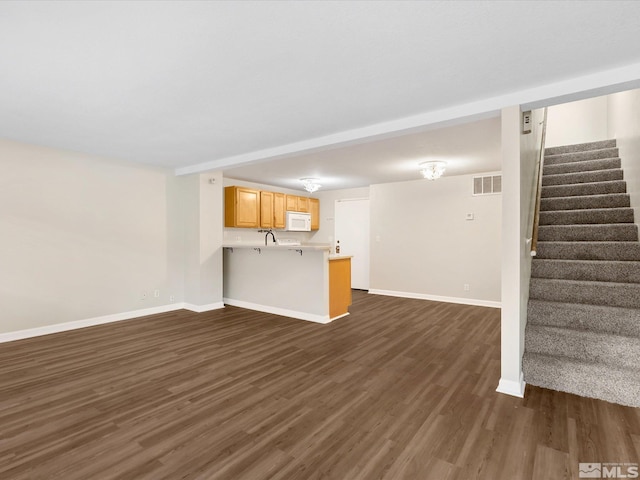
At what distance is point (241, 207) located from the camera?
6.33m

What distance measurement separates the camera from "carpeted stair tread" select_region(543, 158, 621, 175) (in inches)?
174

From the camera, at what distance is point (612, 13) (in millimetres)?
1707

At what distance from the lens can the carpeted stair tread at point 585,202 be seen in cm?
389

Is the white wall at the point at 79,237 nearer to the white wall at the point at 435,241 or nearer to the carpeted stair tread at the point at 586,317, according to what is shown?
the white wall at the point at 435,241

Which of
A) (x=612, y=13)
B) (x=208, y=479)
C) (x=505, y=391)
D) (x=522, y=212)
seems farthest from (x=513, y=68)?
(x=208, y=479)

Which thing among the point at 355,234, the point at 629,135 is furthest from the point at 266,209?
the point at 629,135

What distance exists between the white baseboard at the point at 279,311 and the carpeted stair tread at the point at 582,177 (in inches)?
148

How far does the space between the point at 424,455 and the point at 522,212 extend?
2046 mm

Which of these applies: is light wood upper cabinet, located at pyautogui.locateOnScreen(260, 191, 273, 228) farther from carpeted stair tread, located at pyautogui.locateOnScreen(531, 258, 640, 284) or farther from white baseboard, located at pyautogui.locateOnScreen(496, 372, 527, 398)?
white baseboard, located at pyautogui.locateOnScreen(496, 372, 527, 398)

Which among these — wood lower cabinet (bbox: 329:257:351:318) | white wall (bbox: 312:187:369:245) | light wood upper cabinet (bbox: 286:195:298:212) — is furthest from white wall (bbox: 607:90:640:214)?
light wood upper cabinet (bbox: 286:195:298:212)

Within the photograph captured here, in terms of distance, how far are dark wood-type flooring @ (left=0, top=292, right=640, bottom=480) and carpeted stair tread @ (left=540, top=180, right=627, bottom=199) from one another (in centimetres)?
226

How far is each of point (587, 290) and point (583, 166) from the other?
2.49 metres

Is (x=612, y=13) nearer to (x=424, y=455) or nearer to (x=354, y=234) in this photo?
(x=424, y=455)

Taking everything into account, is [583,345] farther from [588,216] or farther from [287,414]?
[287,414]
